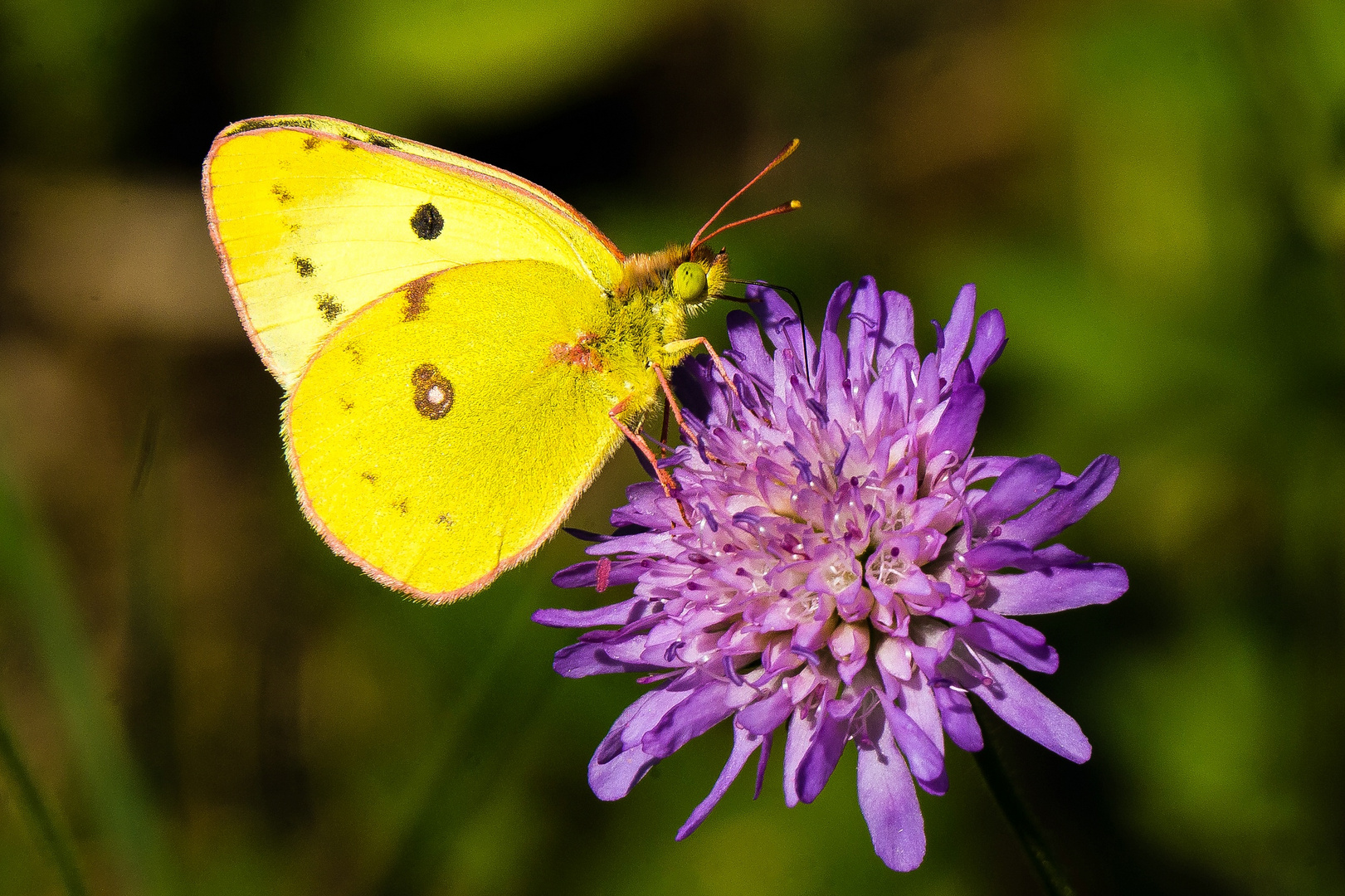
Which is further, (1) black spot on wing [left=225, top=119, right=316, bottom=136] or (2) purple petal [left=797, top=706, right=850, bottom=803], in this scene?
(1) black spot on wing [left=225, top=119, right=316, bottom=136]

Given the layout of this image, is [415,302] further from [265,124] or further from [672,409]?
[672,409]

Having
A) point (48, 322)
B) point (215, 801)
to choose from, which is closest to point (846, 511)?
point (215, 801)

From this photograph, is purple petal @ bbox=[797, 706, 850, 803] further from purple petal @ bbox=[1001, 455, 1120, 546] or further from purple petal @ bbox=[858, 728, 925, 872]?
purple petal @ bbox=[1001, 455, 1120, 546]

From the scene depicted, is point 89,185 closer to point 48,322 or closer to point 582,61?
point 48,322

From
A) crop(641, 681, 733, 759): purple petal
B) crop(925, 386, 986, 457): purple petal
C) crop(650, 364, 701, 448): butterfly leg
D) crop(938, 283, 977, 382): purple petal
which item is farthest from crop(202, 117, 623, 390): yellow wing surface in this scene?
crop(641, 681, 733, 759): purple petal

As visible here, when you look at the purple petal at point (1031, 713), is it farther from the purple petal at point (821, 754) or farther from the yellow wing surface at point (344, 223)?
the yellow wing surface at point (344, 223)

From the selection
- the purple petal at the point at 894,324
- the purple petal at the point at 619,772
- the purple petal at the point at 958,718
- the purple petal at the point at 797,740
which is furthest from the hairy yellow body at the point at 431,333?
the purple petal at the point at 958,718

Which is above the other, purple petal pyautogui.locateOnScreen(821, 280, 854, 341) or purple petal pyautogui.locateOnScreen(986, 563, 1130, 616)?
purple petal pyautogui.locateOnScreen(821, 280, 854, 341)
